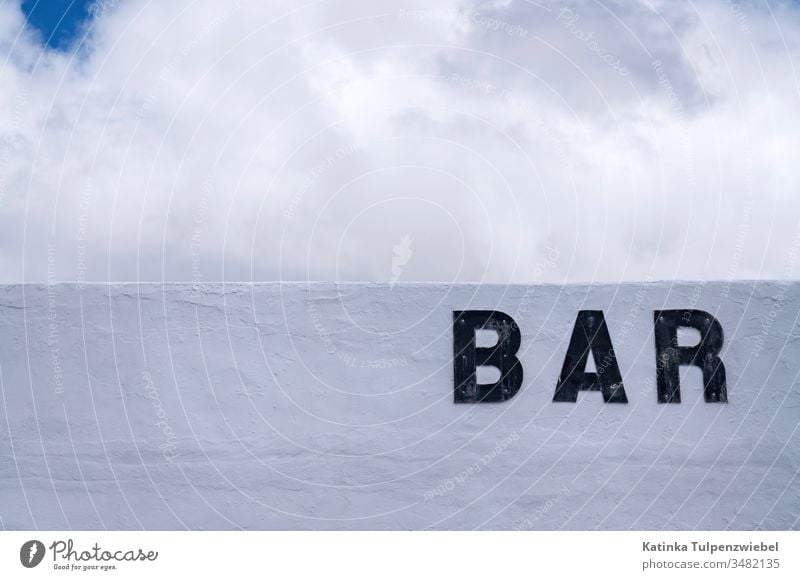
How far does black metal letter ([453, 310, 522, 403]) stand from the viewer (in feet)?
19.1

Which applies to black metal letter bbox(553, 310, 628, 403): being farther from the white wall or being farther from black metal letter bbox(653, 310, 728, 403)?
black metal letter bbox(653, 310, 728, 403)

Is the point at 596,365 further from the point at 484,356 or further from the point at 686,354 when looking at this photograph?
the point at 484,356

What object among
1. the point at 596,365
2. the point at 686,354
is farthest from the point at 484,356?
the point at 686,354

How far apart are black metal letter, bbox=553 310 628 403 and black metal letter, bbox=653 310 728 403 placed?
0.30 meters

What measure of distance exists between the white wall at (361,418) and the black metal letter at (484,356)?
66 mm

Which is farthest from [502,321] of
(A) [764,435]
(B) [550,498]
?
(A) [764,435]

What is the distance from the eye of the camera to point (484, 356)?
230 inches

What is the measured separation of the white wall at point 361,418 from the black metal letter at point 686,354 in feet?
0.20

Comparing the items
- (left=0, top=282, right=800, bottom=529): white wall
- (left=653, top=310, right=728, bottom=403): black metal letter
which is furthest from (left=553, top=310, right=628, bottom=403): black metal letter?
(left=653, top=310, right=728, bottom=403): black metal letter

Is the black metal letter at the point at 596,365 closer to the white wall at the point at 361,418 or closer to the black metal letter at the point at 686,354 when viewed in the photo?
the white wall at the point at 361,418

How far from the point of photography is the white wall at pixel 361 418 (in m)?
5.75

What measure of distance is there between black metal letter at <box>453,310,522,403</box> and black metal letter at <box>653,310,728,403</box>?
94 cm

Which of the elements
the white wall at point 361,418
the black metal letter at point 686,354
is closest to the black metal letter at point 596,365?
the white wall at point 361,418

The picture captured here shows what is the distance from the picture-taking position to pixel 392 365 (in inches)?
230
